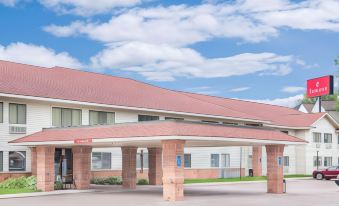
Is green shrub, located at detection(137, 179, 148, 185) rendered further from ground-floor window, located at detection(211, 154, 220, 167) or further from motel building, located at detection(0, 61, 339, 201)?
ground-floor window, located at detection(211, 154, 220, 167)

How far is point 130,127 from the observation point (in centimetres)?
3055

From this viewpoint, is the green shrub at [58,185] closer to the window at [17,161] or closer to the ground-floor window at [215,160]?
the window at [17,161]

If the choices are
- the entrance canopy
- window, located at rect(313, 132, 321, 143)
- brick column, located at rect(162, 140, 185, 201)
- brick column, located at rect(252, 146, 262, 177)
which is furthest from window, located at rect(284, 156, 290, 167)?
brick column, located at rect(162, 140, 185, 201)

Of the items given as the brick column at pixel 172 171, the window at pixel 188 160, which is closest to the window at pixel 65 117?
the window at pixel 188 160

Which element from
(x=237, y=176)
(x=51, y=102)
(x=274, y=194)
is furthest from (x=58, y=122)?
(x=237, y=176)

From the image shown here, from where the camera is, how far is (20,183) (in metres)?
36.2

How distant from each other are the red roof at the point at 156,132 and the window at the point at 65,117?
473 centimetres

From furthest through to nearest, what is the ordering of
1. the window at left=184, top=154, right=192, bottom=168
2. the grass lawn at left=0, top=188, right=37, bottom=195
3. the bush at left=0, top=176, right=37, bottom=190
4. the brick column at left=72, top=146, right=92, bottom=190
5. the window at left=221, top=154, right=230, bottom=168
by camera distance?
1. the window at left=221, top=154, right=230, bottom=168
2. the window at left=184, top=154, right=192, bottom=168
3. the brick column at left=72, top=146, right=92, bottom=190
4. the bush at left=0, top=176, right=37, bottom=190
5. the grass lawn at left=0, top=188, right=37, bottom=195

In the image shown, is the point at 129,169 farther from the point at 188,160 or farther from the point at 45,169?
the point at 188,160

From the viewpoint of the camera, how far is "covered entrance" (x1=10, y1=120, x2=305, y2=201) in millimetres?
28516

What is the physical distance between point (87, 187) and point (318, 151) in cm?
3878

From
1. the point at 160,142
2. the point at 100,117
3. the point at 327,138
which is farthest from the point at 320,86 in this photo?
the point at 160,142

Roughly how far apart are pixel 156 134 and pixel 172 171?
1860 millimetres

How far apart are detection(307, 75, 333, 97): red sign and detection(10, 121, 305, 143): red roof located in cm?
5106
